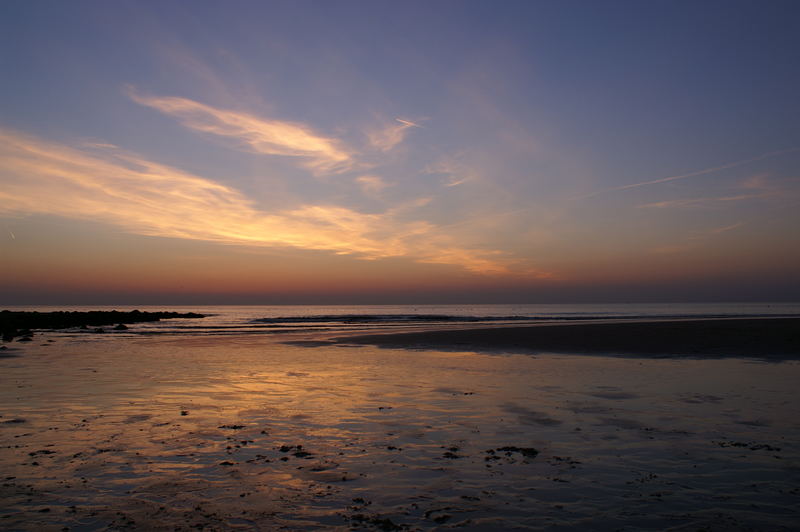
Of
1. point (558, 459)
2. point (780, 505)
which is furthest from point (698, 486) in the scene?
point (558, 459)

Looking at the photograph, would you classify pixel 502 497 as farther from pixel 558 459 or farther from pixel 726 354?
pixel 726 354

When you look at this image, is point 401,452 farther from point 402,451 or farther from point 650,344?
point 650,344

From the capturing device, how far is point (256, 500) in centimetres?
719

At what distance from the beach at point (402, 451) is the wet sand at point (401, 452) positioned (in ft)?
0.14

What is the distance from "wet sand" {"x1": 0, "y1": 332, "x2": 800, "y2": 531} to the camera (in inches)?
264

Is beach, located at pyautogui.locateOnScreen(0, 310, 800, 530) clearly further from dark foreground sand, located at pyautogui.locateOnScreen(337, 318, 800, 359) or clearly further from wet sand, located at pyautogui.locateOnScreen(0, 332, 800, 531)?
dark foreground sand, located at pyautogui.locateOnScreen(337, 318, 800, 359)

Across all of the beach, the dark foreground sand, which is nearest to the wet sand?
the beach

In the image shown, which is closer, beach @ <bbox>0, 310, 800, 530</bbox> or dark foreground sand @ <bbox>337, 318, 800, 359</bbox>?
beach @ <bbox>0, 310, 800, 530</bbox>

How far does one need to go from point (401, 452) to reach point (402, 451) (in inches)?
2.6

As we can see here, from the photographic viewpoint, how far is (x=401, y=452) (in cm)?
945

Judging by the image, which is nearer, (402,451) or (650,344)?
(402,451)

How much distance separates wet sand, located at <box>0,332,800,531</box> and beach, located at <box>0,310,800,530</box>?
42mm

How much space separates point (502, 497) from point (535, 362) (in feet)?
55.8

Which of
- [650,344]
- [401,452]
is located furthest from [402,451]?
[650,344]
